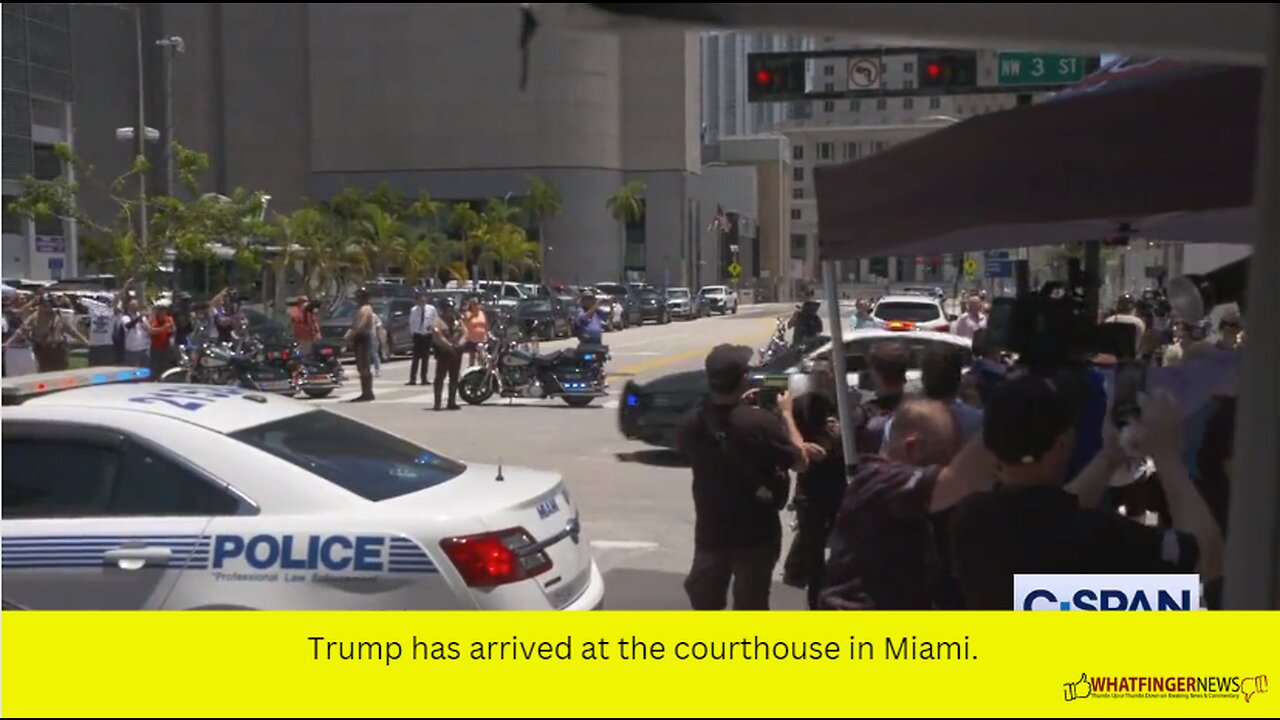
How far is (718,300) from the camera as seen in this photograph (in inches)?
1999

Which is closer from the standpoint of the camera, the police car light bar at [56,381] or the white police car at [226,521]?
the white police car at [226,521]

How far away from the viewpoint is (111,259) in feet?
82.2

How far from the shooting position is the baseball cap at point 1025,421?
3119 millimetres

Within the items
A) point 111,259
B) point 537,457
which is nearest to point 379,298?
point 111,259

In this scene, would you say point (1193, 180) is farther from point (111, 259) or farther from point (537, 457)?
point (111, 259)

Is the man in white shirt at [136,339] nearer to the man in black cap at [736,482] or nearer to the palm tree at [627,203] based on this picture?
the man in black cap at [736,482]

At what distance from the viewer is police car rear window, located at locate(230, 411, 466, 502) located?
16.0 ft

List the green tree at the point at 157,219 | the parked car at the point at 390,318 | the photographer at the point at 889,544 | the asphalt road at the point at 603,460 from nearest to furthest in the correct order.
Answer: the photographer at the point at 889,544 → the asphalt road at the point at 603,460 → the green tree at the point at 157,219 → the parked car at the point at 390,318

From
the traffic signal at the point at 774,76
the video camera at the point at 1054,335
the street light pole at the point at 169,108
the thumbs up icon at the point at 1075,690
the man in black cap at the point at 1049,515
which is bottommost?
the thumbs up icon at the point at 1075,690

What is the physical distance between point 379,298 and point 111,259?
21.7 feet

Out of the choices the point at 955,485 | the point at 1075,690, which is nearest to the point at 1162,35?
the point at 955,485

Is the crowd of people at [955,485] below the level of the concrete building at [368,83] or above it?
below

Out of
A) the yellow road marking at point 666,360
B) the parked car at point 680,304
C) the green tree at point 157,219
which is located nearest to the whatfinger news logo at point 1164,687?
the yellow road marking at point 666,360

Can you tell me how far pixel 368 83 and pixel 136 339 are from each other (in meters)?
15.9
